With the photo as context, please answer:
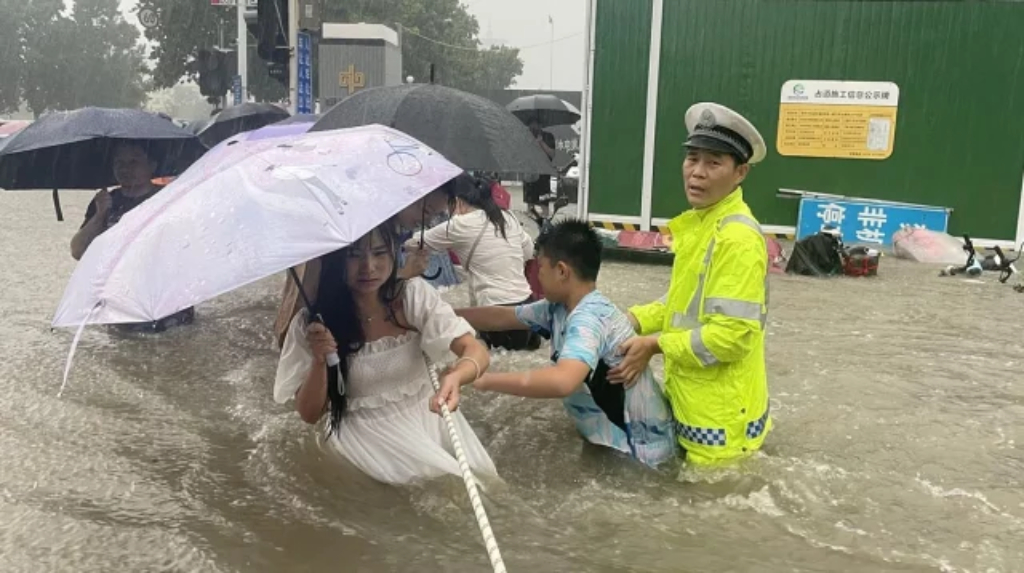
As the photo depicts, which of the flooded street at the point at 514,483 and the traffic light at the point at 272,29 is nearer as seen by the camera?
the flooded street at the point at 514,483

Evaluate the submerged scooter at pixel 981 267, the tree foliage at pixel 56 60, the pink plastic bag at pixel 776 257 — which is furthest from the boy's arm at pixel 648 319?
the tree foliage at pixel 56 60

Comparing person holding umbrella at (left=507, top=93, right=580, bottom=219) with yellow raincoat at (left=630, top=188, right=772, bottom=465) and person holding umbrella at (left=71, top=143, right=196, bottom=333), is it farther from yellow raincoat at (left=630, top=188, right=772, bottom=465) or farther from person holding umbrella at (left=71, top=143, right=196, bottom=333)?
yellow raincoat at (left=630, top=188, right=772, bottom=465)

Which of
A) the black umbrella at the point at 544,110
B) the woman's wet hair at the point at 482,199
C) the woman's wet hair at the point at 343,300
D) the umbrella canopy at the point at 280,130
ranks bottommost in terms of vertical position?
the woman's wet hair at the point at 343,300

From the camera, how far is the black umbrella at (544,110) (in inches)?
643

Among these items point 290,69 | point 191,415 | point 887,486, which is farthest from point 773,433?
point 290,69

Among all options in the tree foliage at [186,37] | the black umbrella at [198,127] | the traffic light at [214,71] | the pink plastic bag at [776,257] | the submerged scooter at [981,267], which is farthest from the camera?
the tree foliage at [186,37]

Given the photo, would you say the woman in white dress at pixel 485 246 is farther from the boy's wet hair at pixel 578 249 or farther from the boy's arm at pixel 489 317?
the boy's wet hair at pixel 578 249

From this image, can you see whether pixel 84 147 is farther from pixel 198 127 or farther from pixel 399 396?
pixel 198 127

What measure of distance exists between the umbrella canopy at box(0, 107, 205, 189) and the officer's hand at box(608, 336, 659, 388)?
411 centimetres

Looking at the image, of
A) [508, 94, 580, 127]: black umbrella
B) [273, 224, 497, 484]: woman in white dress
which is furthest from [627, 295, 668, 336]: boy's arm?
[508, 94, 580, 127]: black umbrella

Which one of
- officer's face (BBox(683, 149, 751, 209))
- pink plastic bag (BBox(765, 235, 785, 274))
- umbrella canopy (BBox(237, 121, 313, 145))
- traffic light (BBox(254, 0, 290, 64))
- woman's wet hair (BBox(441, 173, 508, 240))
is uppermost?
traffic light (BBox(254, 0, 290, 64))

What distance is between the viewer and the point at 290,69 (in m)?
13.2

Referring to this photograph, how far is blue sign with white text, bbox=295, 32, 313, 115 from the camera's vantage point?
13.3 meters

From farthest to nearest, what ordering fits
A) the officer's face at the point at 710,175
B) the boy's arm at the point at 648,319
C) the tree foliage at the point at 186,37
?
1. the tree foliage at the point at 186,37
2. the boy's arm at the point at 648,319
3. the officer's face at the point at 710,175
